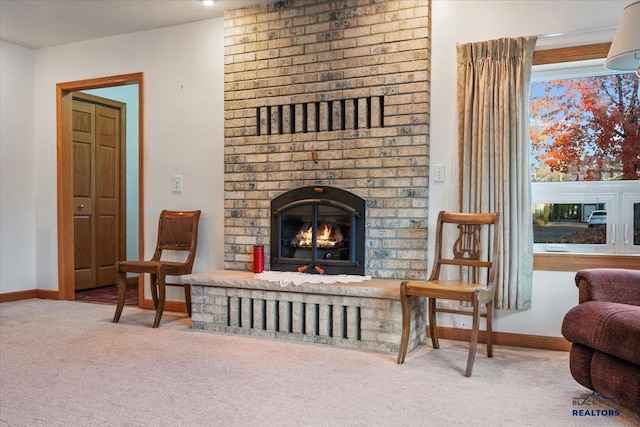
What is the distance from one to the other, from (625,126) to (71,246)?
481 centimetres

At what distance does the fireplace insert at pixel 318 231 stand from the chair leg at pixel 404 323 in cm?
73

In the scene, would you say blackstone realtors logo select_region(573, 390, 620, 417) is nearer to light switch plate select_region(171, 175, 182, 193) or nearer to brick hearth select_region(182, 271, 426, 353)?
brick hearth select_region(182, 271, 426, 353)

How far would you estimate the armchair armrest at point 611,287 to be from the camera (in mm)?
2493

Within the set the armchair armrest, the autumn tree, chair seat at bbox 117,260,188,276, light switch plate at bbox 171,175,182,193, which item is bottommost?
chair seat at bbox 117,260,188,276

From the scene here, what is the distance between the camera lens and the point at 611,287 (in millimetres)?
2514

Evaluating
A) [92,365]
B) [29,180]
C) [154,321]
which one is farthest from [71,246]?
[92,365]

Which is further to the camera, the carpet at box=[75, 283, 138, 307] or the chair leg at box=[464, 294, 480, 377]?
the carpet at box=[75, 283, 138, 307]

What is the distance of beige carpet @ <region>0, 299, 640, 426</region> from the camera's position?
85.9 inches

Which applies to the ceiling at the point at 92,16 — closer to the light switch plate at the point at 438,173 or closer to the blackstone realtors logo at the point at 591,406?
the light switch plate at the point at 438,173

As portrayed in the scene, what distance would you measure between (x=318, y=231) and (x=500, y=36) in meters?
1.81

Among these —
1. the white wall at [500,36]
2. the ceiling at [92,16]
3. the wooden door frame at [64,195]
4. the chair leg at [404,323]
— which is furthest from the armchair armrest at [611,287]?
the wooden door frame at [64,195]

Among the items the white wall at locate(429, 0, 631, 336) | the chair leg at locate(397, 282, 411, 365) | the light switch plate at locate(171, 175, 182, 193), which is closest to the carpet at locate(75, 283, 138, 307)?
the light switch plate at locate(171, 175, 182, 193)

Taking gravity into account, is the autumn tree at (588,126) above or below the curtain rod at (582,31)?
below

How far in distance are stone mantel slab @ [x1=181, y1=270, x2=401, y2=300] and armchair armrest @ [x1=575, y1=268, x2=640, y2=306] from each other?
1.04 m
